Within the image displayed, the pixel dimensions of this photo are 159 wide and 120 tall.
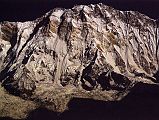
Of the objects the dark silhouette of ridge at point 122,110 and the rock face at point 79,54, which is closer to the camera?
the dark silhouette of ridge at point 122,110

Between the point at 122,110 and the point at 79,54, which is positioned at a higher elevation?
→ the point at 79,54

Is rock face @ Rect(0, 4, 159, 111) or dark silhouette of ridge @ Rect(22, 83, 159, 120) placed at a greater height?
rock face @ Rect(0, 4, 159, 111)

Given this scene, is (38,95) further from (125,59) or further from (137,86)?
(125,59)

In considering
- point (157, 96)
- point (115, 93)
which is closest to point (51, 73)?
point (115, 93)

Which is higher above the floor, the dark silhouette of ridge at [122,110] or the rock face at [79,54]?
the rock face at [79,54]

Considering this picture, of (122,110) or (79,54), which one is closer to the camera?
(122,110)

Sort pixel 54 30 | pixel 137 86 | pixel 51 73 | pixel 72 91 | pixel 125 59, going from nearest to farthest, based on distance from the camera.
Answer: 1. pixel 137 86
2. pixel 72 91
3. pixel 51 73
4. pixel 125 59
5. pixel 54 30

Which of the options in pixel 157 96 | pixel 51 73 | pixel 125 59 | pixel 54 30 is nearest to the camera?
pixel 157 96

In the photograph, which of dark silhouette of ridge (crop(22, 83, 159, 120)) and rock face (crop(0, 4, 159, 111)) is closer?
dark silhouette of ridge (crop(22, 83, 159, 120))
